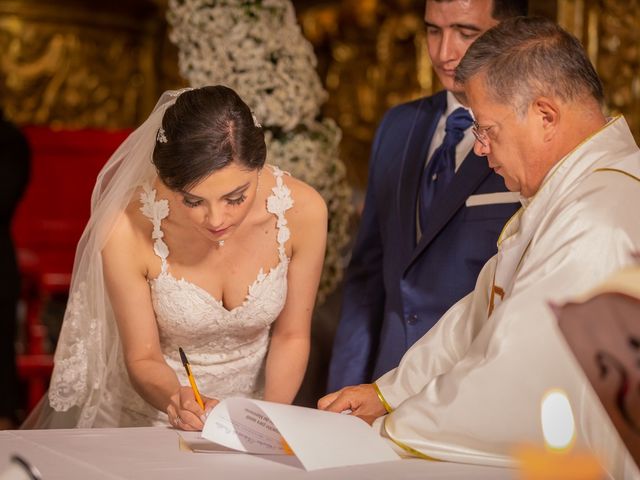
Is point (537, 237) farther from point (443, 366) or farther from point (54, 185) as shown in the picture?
point (54, 185)

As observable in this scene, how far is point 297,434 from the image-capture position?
2441 millimetres

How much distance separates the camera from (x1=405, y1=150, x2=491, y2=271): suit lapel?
355 cm

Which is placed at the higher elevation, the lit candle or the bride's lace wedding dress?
the lit candle

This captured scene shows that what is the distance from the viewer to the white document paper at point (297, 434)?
242 cm

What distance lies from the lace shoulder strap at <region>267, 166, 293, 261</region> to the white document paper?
1.12 meters

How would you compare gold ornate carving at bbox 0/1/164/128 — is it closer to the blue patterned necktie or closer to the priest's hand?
the blue patterned necktie

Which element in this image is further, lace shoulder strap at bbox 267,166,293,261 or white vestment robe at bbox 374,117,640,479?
lace shoulder strap at bbox 267,166,293,261

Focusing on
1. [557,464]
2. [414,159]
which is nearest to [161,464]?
[557,464]

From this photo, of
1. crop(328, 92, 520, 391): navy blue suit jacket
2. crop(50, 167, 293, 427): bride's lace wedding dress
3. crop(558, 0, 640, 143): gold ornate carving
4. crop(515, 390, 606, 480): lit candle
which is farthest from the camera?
crop(558, 0, 640, 143): gold ornate carving

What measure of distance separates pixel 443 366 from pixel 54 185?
5664 mm

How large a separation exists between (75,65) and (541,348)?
7.22 metres

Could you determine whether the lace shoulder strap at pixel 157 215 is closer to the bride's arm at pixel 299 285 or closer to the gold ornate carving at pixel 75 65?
the bride's arm at pixel 299 285

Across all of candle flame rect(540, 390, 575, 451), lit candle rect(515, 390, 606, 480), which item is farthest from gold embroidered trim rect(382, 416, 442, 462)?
lit candle rect(515, 390, 606, 480)

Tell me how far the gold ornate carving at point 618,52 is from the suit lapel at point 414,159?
5.40 ft
